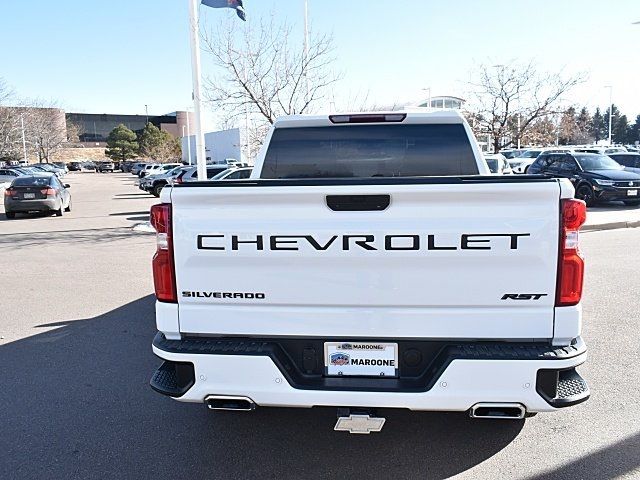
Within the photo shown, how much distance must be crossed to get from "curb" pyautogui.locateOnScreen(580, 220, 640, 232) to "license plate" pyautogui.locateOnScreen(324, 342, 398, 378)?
12.5 m

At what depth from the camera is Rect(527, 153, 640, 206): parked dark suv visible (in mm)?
17688

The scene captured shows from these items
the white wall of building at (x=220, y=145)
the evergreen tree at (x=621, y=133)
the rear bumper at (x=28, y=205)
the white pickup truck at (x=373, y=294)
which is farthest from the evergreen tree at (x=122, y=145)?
the white pickup truck at (x=373, y=294)

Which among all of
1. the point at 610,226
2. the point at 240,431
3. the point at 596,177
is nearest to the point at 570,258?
the point at 240,431

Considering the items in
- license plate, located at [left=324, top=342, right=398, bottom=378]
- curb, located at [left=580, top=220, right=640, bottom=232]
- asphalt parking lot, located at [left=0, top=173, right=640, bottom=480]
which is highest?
license plate, located at [left=324, top=342, right=398, bottom=378]

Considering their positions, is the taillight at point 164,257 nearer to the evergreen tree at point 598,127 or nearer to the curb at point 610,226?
the curb at point 610,226

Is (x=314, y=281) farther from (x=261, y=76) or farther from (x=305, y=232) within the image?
(x=261, y=76)

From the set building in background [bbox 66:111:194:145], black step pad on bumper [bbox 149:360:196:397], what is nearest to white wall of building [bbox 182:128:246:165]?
black step pad on bumper [bbox 149:360:196:397]

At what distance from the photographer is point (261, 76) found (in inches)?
588

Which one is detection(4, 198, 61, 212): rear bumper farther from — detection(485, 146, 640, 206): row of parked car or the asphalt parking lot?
detection(485, 146, 640, 206): row of parked car

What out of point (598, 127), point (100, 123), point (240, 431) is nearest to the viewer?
point (240, 431)

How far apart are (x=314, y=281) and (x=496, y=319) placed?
0.98 meters

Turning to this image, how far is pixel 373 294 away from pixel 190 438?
5.94 feet

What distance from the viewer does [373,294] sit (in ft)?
9.50

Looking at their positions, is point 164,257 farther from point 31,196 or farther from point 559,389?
point 31,196
